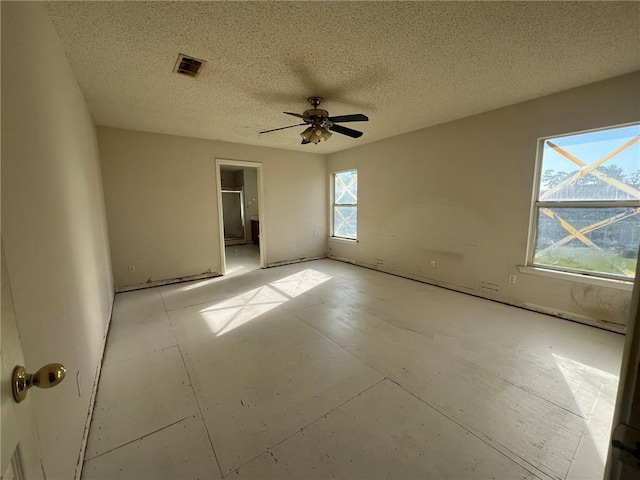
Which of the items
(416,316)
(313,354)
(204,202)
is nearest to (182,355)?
(313,354)

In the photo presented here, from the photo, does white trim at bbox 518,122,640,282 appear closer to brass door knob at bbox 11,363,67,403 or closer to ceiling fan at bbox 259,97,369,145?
ceiling fan at bbox 259,97,369,145

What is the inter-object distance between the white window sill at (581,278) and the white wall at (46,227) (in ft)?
13.3

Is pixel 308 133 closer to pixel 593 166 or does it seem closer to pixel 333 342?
pixel 333 342

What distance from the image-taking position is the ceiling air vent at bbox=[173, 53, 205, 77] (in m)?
2.12

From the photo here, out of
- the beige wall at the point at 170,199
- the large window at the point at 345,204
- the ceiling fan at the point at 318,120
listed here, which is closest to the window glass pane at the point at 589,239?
the ceiling fan at the point at 318,120

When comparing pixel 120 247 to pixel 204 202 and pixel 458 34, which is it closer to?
pixel 204 202

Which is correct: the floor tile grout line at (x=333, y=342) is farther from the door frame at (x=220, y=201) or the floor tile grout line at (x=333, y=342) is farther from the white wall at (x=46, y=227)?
the door frame at (x=220, y=201)

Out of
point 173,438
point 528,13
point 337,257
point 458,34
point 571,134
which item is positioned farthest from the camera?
point 337,257

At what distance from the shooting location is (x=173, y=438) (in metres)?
1.52

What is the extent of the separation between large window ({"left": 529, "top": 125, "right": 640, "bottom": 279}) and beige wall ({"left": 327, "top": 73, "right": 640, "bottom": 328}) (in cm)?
14

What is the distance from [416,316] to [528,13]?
2.68 metres

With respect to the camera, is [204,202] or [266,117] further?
[204,202]

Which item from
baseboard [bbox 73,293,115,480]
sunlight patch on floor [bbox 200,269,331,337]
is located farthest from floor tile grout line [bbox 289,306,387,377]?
baseboard [bbox 73,293,115,480]

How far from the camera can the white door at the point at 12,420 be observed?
0.48m
